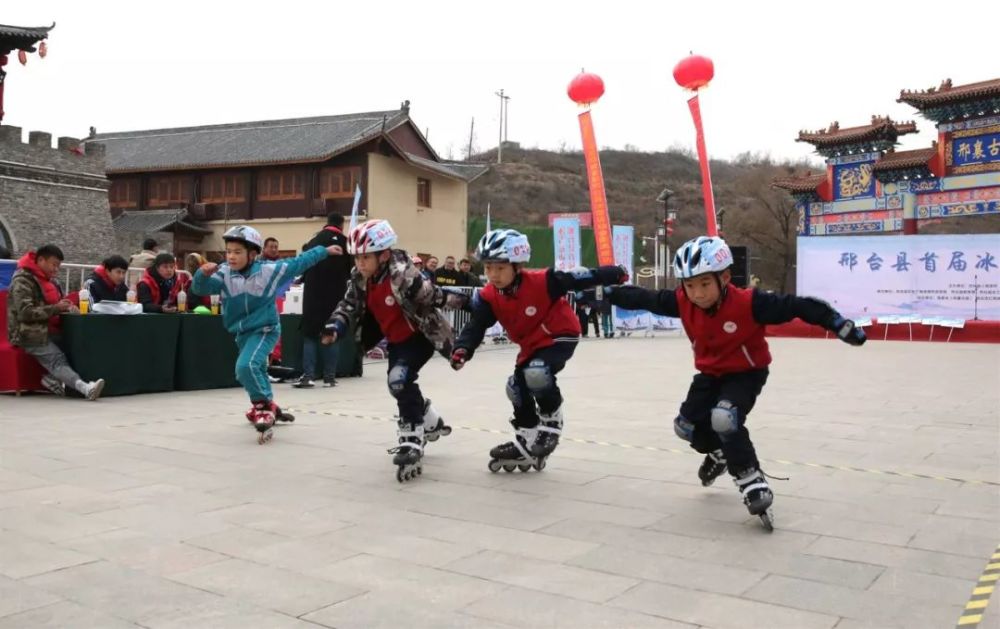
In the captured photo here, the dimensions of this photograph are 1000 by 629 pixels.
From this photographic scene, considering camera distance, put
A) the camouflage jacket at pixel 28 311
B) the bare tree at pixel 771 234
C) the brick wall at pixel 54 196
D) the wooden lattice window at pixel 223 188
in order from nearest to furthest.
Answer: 1. the camouflage jacket at pixel 28 311
2. the brick wall at pixel 54 196
3. the wooden lattice window at pixel 223 188
4. the bare tree at pixel 771 234

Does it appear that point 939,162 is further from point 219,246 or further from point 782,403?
point 219,246

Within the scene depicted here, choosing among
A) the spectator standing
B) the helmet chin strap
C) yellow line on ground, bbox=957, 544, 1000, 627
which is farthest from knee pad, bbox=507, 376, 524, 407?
the spectator standing

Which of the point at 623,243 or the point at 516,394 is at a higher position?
the point at 623,243

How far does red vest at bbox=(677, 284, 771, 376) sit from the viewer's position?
4.19m

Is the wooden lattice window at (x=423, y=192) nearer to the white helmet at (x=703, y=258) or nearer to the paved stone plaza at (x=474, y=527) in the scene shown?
the paved stone plaza at (x=474, y=527)

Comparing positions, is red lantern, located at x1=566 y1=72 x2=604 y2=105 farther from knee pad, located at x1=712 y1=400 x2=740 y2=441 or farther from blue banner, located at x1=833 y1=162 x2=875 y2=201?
blue banner, located at x1=833 y1=162 x2=875 y2=201

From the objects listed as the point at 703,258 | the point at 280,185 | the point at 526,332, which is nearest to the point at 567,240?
the point at 280,185

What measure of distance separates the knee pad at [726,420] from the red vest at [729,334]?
27cm

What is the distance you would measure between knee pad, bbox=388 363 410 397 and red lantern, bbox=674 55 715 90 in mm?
11521

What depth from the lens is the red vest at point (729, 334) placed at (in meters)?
4.19

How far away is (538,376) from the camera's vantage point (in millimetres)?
4941

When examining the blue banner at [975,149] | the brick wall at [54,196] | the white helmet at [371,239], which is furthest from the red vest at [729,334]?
the brick wall at [54,196]

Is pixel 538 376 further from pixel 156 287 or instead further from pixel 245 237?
pixel 156 287

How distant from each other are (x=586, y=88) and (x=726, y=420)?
11.9 m
